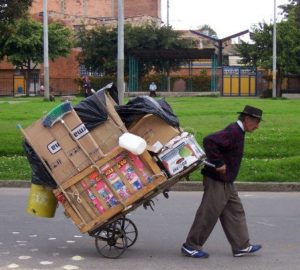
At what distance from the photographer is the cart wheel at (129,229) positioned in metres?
6.88

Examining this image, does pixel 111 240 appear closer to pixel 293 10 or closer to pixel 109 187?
pixel 109 187

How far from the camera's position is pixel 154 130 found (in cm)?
647

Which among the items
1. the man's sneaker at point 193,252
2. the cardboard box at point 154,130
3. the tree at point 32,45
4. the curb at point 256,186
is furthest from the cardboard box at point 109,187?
the tree at point 32,45

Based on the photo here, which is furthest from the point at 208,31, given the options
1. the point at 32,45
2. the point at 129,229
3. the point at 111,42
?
the point at 129,229

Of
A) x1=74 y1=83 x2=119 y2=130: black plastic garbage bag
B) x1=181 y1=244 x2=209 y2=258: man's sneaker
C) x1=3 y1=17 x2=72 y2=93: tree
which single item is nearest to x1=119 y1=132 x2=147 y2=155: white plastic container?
x1=74 y1=83 x2=119 y2=130: black plastic garbage bag

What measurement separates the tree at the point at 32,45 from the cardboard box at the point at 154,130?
43566mm

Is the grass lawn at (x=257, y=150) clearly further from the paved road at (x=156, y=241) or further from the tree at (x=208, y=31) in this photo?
the tree at (x=208, y=31)

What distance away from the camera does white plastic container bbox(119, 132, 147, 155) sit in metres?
6.13

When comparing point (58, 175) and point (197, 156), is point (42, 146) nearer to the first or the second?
point (58, 175)

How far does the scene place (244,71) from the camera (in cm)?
5578

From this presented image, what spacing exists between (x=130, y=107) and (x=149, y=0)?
76166 millimetres

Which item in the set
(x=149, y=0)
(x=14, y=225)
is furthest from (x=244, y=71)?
(x=14, y=225)

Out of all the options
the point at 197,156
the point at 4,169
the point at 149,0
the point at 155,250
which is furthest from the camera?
the point at 149,0

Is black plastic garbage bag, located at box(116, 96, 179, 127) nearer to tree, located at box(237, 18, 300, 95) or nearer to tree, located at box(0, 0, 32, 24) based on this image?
tree, located at box(0, 0, 32, 24)
